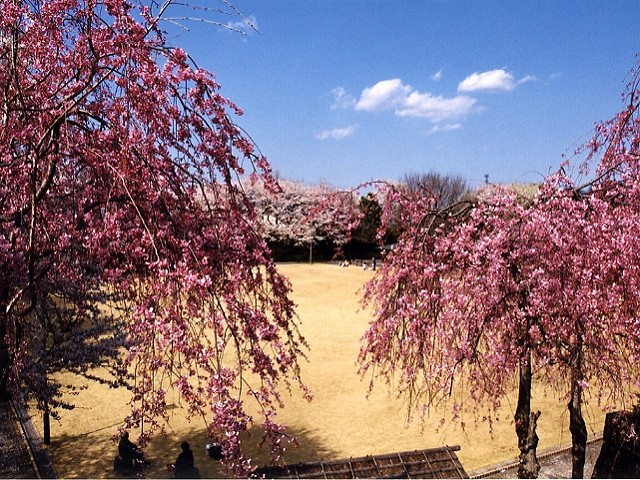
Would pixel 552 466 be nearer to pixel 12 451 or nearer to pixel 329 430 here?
pixel 329 430

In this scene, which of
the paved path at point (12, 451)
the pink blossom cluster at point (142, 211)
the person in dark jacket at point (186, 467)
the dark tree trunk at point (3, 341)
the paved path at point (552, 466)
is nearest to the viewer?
the pink blossom cluster at point (142, 211)

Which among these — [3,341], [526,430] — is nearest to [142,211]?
[3,341]

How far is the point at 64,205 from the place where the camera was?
5.28 m

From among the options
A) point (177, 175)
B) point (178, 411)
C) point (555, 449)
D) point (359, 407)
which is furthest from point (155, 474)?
point (555, 449)

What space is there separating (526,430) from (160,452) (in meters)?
5.84

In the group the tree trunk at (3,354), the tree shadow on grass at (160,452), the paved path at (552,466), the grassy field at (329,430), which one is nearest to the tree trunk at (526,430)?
the grassy field at (329,430)

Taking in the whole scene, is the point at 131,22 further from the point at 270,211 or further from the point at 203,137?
the point at 270,211

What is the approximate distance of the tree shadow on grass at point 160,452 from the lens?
848 cm

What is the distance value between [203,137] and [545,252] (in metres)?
3.56

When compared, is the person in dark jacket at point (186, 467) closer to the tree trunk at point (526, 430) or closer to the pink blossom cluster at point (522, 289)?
the pink blossom cluster at point (522, 289)

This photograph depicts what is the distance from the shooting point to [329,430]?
1020 centimetres

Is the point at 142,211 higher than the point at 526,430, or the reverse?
the point at 142,211

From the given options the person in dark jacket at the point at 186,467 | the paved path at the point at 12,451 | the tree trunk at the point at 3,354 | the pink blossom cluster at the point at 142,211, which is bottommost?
the person in dark jacket at the point at 186,467

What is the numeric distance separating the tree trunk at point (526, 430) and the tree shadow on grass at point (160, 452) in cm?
315
